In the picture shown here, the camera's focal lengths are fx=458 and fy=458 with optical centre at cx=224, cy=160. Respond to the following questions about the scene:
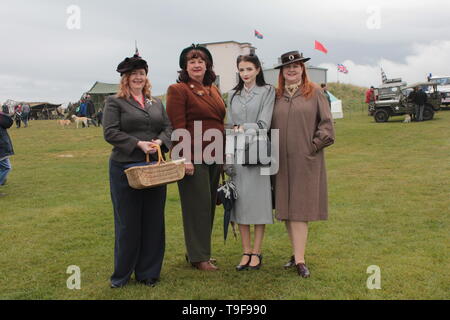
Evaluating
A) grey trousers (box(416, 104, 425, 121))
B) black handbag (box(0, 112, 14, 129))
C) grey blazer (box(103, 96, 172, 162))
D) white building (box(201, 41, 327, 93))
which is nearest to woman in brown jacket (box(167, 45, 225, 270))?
grey blazer (box(103, 96, 172, 162))

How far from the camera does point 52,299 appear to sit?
4.05 meters

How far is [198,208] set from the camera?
4551mm

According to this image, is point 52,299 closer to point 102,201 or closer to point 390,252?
point 390,252

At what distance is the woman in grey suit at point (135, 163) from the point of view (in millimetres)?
4055

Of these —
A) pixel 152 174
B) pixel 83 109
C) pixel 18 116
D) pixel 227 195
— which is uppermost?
pixel 83 109

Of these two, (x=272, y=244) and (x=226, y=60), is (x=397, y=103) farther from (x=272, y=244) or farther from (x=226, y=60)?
(x=226, y=60)

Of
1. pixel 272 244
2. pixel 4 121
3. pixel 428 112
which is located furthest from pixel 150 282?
pixel 428 112

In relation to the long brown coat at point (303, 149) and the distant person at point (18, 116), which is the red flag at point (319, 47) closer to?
the distant person at point (18, 116)

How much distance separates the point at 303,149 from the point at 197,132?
1031mm

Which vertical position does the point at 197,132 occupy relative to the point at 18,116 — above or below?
below

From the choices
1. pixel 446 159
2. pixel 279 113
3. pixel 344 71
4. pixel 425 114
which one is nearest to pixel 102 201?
pixel 279 113

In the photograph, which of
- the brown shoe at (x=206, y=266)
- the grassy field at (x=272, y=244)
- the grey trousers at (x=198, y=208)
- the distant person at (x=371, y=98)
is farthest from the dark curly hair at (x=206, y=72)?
the distant person at (x=371, y=98)

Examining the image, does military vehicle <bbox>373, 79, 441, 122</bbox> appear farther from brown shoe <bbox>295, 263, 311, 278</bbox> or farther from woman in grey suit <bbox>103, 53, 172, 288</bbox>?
woman in grey suit <bbox>103, 53, 172, 288</bbox>

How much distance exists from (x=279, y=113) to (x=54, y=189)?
721 cm
